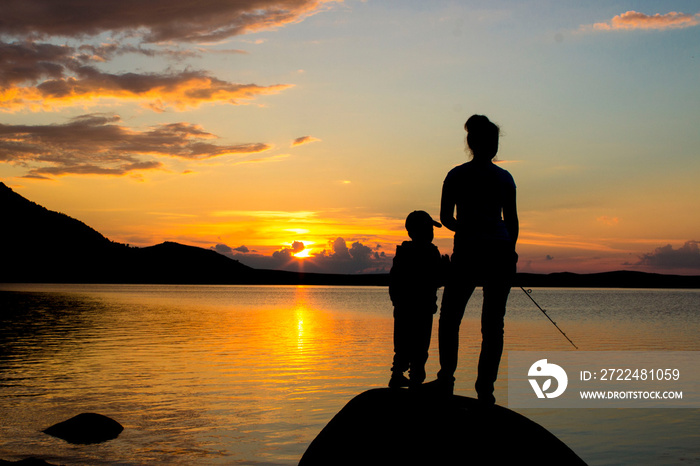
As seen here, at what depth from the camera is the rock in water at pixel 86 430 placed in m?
16.3

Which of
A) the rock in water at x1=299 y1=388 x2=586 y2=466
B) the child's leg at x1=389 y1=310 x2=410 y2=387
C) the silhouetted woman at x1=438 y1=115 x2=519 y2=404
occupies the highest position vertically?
the silhouetted woman at x1=438 y1=115 x2=519 y2=404

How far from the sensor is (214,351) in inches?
1352

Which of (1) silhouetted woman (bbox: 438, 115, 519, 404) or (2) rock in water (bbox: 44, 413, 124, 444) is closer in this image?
(1) silhouetted woman (bbox: 438, 115, 519, 404)

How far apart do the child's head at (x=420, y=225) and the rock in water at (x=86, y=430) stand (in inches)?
462

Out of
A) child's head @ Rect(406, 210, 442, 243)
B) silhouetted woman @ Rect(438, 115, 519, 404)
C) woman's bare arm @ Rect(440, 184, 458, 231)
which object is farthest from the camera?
child's head @ Rect(406, 210, 442, 243)

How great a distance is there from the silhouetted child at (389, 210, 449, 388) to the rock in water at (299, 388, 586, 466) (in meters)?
2.20

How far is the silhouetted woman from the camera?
6367 mm

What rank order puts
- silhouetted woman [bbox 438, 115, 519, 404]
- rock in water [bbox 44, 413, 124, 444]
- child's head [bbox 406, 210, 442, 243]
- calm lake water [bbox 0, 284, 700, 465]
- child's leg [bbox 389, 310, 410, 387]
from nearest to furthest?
1. silhouetted woman [bbox 438, 115, 519, 404]
2. child's head [bbox 406, 210, 442, 243]
3. child's leg [bbox 389, 310, 410, 387]
4. calm lake water [bbox 0, 284, 700, 465]
5. rock in water [bbox 44, 413, 124, 444]

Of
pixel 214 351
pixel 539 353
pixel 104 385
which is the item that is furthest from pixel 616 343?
pixel 104 385

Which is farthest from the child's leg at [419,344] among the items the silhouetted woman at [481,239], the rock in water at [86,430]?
the rock in water at [86,430]

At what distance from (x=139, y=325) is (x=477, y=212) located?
50.4 meters

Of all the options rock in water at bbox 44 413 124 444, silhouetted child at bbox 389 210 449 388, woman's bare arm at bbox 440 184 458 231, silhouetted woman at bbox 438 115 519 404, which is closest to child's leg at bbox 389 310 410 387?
silhouetted child at bbox 389 210 449 388

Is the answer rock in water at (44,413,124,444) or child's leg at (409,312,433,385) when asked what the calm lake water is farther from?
child's leg at (409,312,433,385)

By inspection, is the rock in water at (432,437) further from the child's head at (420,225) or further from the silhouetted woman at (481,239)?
the child's head at (420,225)
